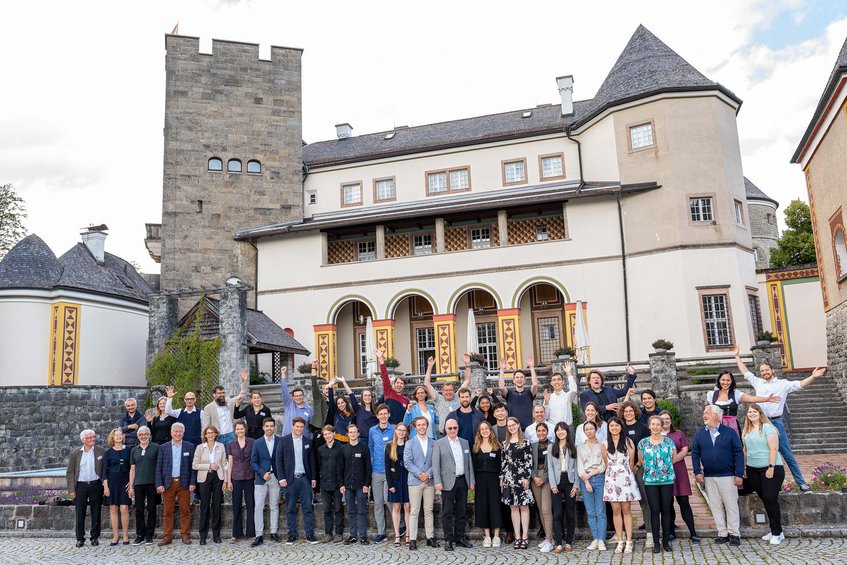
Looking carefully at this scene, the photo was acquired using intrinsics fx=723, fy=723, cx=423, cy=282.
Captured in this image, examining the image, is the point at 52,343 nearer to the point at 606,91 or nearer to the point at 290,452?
the point at 290,452

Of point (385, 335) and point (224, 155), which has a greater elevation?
point (224, 155)

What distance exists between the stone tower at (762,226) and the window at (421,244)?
20062mm

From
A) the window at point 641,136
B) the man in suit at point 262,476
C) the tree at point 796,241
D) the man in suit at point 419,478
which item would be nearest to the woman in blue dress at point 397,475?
the man in suit at point 419,478

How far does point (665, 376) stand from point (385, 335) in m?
11.2

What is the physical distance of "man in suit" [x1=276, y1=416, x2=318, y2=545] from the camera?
389 inches

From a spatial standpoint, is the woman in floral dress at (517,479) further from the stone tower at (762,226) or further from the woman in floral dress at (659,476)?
the stone tower at (762,226)

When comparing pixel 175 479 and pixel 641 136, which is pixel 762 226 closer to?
pixel 641 136

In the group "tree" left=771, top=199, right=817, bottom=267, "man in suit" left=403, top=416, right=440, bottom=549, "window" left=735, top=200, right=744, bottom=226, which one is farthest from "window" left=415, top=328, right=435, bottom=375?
"tree" left=771, top=199, right=817, bottom=267

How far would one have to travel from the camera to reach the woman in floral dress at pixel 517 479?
Answer: 8.73 meters

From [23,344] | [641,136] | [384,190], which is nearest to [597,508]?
[23,344]

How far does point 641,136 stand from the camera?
2541 centimetres

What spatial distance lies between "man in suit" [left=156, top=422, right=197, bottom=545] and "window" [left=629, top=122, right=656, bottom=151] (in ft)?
65.1

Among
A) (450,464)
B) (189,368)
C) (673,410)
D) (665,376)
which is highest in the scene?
(189,368)

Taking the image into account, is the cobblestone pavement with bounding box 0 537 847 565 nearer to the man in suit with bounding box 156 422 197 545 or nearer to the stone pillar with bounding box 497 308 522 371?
the man in suit with bounding box 156 422 197 545
